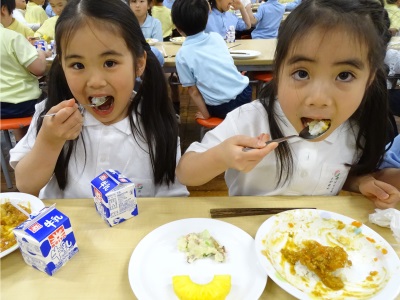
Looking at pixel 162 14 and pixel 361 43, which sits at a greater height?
pixel 361 43

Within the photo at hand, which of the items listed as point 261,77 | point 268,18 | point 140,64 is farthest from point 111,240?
point 268,18

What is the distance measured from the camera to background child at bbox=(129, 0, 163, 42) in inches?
147

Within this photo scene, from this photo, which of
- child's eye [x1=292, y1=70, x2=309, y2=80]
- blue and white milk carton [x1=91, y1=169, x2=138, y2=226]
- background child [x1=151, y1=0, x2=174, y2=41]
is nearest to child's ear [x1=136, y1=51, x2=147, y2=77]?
blue and white milk carton [x1=91, y1=169, x2=138, y2=226]

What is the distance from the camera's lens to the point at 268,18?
4.43 metres

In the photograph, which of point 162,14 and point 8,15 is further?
point 162,14

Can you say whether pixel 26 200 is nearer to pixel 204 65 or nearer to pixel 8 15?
pixel 204 65

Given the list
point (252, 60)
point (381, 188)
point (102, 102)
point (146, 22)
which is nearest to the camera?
point (381, 188)

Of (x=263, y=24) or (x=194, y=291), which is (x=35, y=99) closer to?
(x=194, y=291)

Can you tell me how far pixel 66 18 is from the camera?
1.05m

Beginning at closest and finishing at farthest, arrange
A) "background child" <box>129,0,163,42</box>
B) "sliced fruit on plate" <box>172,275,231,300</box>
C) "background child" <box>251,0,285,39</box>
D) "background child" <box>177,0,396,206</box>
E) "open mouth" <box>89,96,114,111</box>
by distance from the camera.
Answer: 1. "sliced fruit on plate" <box>172,275,231,300</box>
2. "background child" <box>177,0,396,206</box>
3. "open mouth" <box>89,96,114,111</box>
4. "background child" <box>129,0,163,42</box>
5. "background child" <box>251,0,285,39</box>

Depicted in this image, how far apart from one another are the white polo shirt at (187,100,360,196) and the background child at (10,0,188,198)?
23 cm

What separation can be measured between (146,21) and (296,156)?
3.35 m

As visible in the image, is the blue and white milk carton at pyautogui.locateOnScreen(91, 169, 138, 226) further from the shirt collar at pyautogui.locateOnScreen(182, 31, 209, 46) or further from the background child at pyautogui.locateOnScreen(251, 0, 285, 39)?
the background child at pyautogui.locateOnScreen(251, 0, 285, 39)

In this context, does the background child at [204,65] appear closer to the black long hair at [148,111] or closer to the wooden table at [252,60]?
the wooden table at [252,60]
